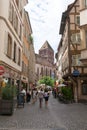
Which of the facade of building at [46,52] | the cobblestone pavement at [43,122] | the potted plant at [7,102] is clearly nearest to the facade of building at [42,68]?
the facade of building at [46,52]

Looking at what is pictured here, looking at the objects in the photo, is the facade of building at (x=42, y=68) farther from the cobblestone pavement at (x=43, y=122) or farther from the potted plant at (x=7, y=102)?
the cobblestone pavement at (x=43, y=122)

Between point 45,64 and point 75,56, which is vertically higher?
point 45,64

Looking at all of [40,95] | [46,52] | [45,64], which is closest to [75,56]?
[40,95]

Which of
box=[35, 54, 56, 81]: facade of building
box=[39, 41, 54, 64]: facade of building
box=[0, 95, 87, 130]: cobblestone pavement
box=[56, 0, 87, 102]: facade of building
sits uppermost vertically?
box=[39, 41, 54, 64]: facade of building

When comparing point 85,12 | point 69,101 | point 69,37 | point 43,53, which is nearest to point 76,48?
point 69,37

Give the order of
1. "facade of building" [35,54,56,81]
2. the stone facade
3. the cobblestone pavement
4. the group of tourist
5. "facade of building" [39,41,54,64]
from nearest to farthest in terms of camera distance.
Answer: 1. the cobblestone pavement
2. the group of tourist
3. "facade of building" [35,54,56,81]
4. the stone facade
5. "facade of building" [39,41,54,64]

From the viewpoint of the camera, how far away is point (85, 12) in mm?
25500

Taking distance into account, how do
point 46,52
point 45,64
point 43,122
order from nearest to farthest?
point 43,122 → point 45,64 → point 46,52

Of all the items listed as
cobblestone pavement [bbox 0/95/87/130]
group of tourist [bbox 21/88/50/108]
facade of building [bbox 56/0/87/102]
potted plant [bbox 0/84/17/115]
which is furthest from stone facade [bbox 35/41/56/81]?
cobblestone pavement [bbox 0/95/87/130]

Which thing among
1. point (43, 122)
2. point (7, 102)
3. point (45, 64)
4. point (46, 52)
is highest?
point (46, 52)

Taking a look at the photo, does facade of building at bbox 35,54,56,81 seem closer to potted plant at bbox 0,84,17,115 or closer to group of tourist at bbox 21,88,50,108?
group of tourist at bbox 21,88,50,108

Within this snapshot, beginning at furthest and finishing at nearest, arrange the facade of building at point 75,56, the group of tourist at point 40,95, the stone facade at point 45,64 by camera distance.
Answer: the stone facade at point 45,64 → the facade of building at point 75,56 → the group of tourist at point 40,95

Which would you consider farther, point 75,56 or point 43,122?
point 75,56

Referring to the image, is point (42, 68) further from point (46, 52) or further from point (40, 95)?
point (40, 95)
